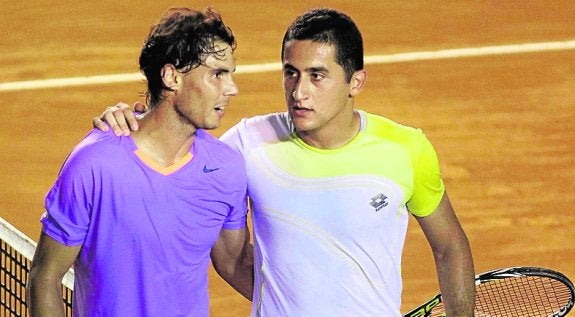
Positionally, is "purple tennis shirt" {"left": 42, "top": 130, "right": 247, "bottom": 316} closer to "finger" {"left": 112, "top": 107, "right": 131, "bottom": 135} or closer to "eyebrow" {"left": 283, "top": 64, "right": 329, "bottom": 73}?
"finger" {"left": 112, "top": 107, "right": 131, "bottom": 135}

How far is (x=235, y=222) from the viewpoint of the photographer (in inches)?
240

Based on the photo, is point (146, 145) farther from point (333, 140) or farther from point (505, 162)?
point (505, 162)

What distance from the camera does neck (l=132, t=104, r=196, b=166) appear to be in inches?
225

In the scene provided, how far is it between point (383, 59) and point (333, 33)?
7.00m

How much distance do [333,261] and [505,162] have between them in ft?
17.9

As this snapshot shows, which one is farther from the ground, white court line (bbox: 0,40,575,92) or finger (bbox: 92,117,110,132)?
finger (bbox: 92,117,110,132)

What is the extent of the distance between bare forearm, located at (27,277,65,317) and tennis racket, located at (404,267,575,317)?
7.42 ft

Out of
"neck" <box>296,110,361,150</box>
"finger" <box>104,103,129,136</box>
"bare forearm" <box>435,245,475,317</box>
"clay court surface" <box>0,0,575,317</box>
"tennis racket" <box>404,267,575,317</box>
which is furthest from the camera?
"clay court surface" <box>0,0,575,317</box>

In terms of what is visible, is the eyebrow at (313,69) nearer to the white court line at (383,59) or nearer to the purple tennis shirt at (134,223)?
the purple tennis shirt at (134,223)

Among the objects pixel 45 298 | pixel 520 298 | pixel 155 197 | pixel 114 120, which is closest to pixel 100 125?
pixel 114 120

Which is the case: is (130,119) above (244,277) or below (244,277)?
above

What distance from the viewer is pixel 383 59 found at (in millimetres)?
12977

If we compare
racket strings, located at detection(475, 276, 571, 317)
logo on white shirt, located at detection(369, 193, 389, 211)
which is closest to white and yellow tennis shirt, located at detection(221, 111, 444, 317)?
logo on white shirt, located at detection(369, 193, 389, 211)

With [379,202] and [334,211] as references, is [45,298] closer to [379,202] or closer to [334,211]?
[334,211]
